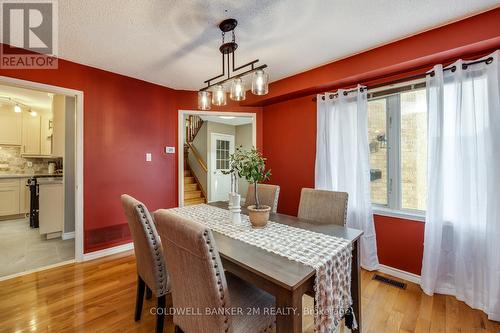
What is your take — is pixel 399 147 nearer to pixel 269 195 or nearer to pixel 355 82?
pixel 355 82

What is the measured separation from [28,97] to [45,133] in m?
1.24

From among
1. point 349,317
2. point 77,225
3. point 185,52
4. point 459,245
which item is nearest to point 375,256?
point 459,245

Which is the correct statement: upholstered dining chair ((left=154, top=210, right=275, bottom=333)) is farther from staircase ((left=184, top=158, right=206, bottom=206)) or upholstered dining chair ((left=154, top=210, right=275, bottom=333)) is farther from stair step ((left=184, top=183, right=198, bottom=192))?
stair step ((left=184, top=183, right=198, bottom=192))

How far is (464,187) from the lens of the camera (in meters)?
1.93

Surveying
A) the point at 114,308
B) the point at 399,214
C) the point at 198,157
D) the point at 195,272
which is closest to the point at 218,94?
the point at 195,272

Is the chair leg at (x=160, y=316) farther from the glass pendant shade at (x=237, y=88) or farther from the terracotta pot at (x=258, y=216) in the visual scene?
the glass pendant shade at (x=237, y=88)

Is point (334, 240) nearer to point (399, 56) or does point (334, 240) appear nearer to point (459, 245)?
point (459, 245)

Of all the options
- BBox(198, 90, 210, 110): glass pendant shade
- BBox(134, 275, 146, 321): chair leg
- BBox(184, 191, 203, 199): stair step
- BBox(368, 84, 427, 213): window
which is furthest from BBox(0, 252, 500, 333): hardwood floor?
BBox(184, 191, 203, 199): stair step

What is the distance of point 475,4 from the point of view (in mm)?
1647

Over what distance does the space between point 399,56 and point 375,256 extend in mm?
2063

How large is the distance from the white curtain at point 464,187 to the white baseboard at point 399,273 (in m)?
0.20

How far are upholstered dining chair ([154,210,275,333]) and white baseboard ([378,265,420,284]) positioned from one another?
6.00 ft

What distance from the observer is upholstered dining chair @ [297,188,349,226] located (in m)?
1.87

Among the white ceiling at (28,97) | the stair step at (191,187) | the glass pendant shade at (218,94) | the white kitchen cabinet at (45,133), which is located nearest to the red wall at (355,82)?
the glass pendant shade at (218,94)
